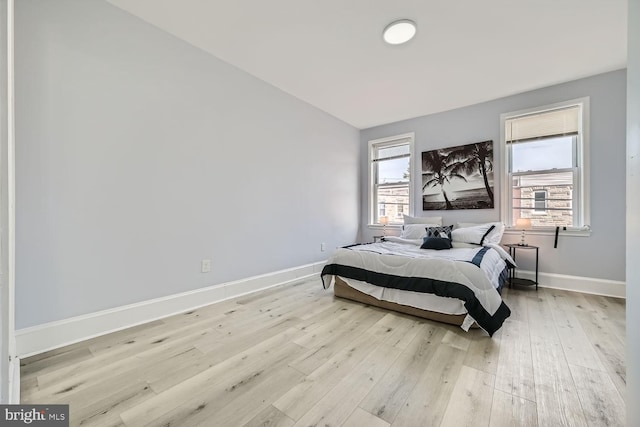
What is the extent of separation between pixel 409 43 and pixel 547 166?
100 inches

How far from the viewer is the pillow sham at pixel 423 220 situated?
3.88m

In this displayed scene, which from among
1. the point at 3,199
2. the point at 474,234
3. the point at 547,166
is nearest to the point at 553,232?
the point at 547,166

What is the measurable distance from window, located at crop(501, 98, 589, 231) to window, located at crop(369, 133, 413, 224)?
1.42m

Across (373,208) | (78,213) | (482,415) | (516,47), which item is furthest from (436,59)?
(78,213)

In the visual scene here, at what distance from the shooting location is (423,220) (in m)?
3.96

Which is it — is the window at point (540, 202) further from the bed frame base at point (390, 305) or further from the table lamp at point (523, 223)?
the bed frame base at point (390, 305)

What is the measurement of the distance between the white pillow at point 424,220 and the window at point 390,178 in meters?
0.28

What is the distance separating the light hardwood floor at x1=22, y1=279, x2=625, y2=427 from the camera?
3.80 ft

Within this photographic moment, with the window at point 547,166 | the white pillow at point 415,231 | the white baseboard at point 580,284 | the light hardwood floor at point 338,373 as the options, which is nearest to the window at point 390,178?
the white pillow at point 415,231

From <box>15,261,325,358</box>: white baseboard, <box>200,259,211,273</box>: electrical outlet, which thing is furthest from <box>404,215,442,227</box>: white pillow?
<box>200,259,211,273</box>: electrical outlet

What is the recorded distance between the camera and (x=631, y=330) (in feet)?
2.40

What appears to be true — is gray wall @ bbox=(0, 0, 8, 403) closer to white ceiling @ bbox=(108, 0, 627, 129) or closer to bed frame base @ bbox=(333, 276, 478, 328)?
white ceiling @ bbox=(108, 0, 627, 129)

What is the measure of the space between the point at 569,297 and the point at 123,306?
4526 mm

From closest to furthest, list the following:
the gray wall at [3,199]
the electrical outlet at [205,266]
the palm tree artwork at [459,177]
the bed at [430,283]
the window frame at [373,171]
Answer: the gray wall at [3,199] < the bed at [430,283] < the electrical outlet at [205,266] < the palm tree artwork at [459,177] < the window frame at [373,171]
